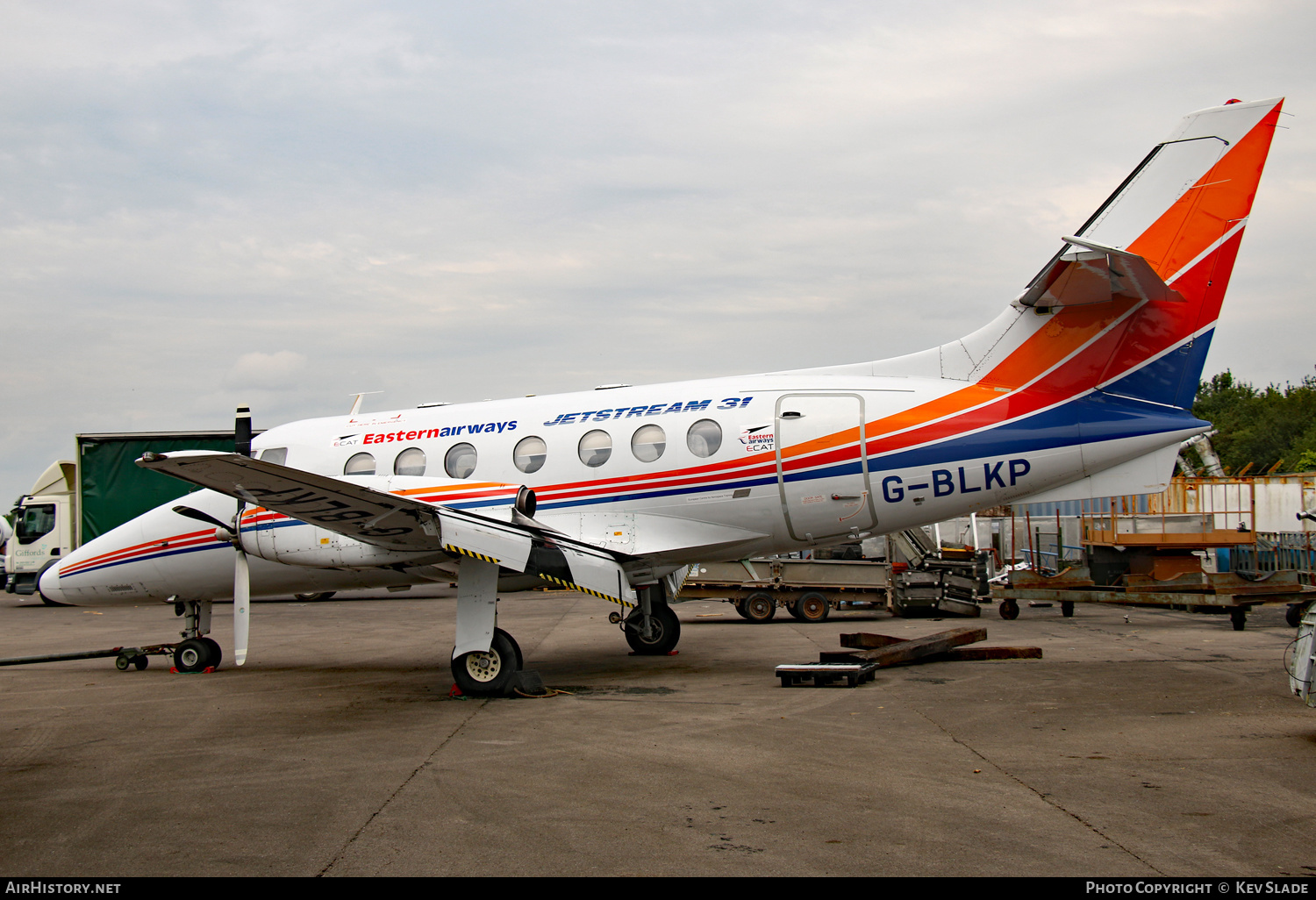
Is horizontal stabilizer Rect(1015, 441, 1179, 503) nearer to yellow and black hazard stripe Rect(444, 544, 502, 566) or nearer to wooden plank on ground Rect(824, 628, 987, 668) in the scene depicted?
wooden plank on ground Rect(824, 628, 987, 668)

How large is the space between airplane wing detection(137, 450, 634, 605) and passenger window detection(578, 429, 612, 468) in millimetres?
1227

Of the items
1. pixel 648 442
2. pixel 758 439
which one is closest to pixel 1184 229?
pixel 758 439

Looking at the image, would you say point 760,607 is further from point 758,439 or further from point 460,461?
point 460,461

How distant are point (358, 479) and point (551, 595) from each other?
76.3 ft

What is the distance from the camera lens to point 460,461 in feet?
41.7

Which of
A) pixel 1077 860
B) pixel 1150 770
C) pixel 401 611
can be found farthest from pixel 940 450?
pixel 401 611

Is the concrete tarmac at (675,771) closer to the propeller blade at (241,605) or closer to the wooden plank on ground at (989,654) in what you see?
the wooden plank on ground at (989,654)

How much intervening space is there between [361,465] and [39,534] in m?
25.4

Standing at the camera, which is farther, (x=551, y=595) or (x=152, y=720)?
(x=551, y=595)

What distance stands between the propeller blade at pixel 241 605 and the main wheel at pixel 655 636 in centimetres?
572

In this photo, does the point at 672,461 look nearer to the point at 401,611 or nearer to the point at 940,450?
the point at 940,450

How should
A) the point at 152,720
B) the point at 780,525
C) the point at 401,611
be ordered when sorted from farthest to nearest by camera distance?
the point at 401,611
the point at 780,525
the point at 152,720

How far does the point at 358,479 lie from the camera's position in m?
10.9
